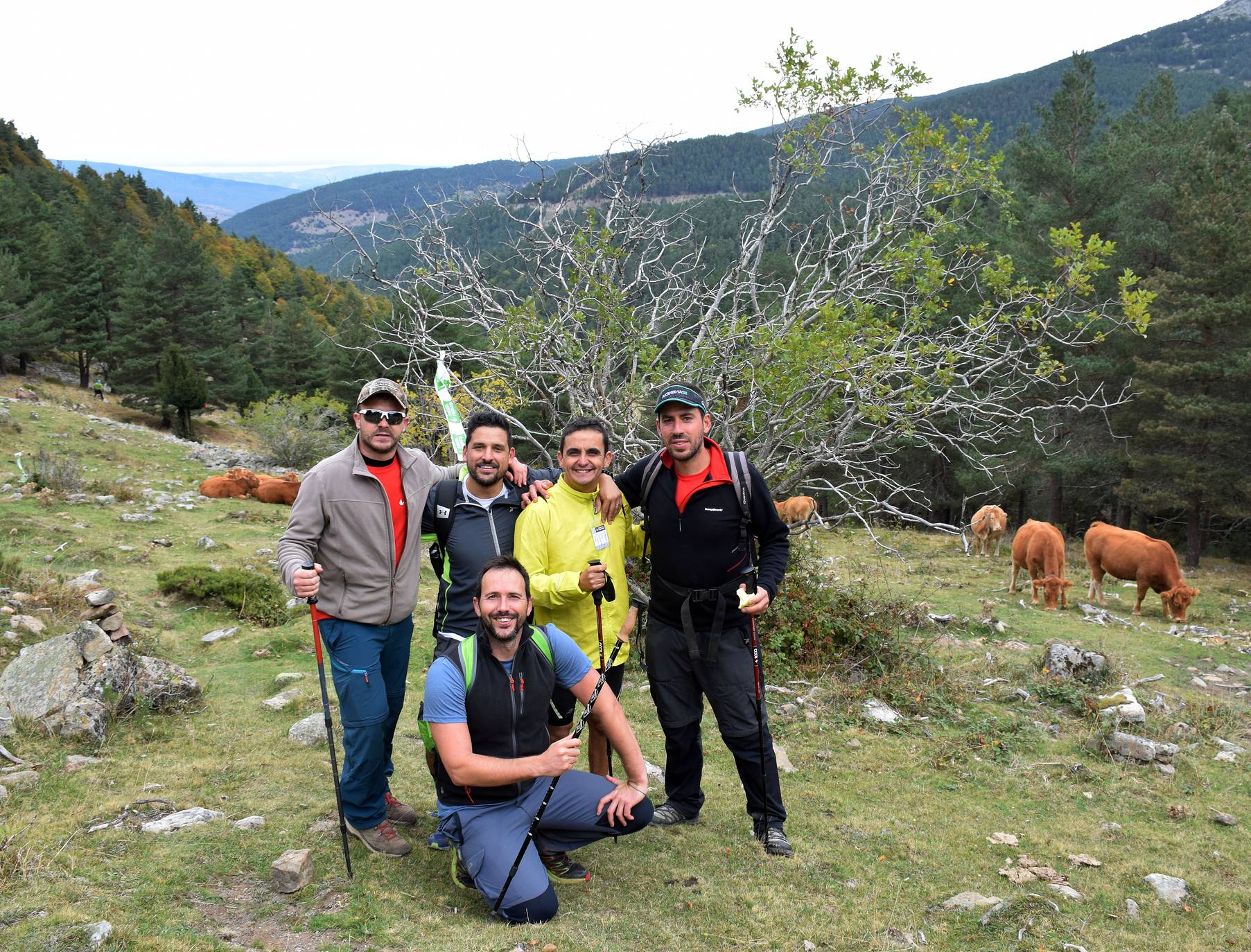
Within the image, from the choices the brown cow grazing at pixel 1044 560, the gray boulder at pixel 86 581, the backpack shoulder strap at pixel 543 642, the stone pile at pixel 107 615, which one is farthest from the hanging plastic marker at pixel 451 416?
the brown cow grazing at pixel 1044 560

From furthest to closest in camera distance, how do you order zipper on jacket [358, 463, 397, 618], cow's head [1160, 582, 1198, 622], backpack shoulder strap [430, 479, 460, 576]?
cow's head [1160, 582, 1198, 622] < backpack shoulder strap [430, 479, 460, 576] < zipper on jacket [358, 463, 397, 618]

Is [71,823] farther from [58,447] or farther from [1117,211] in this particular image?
[1117,211]

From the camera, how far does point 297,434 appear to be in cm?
2777

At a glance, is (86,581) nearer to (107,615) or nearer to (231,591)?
(231,591)

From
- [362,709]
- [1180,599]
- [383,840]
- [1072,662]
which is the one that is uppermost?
[362,709]

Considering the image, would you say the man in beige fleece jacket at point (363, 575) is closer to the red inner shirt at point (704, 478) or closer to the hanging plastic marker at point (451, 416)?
the hanging plastic marker at point (451, 416)

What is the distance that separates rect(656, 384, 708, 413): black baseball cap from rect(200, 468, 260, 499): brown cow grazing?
1584 centimetres

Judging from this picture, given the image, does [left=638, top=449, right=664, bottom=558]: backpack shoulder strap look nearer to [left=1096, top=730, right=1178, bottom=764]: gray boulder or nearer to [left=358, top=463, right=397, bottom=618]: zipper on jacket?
[left=358, top=463, right=397, bottom=618]: zipper on jacket

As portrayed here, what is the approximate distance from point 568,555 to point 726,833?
6.79ft

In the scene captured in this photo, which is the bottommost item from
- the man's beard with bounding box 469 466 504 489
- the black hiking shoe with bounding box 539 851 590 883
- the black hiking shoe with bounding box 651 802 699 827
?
the black hiking shoe with bounding box 651 802 699 827

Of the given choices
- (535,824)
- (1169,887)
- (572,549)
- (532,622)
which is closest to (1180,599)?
(1169,887)

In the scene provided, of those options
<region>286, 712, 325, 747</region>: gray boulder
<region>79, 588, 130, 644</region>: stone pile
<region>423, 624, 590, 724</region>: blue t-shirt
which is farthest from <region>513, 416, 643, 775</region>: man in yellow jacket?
<region>79, 588, 130, 644</region>: stone pile

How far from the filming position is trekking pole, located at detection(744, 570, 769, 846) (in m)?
4.61

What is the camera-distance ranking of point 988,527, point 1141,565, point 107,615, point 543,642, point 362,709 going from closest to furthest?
point 543,642 → point 362,709 → point 107,615 → point 1141,565 → point 988,527
